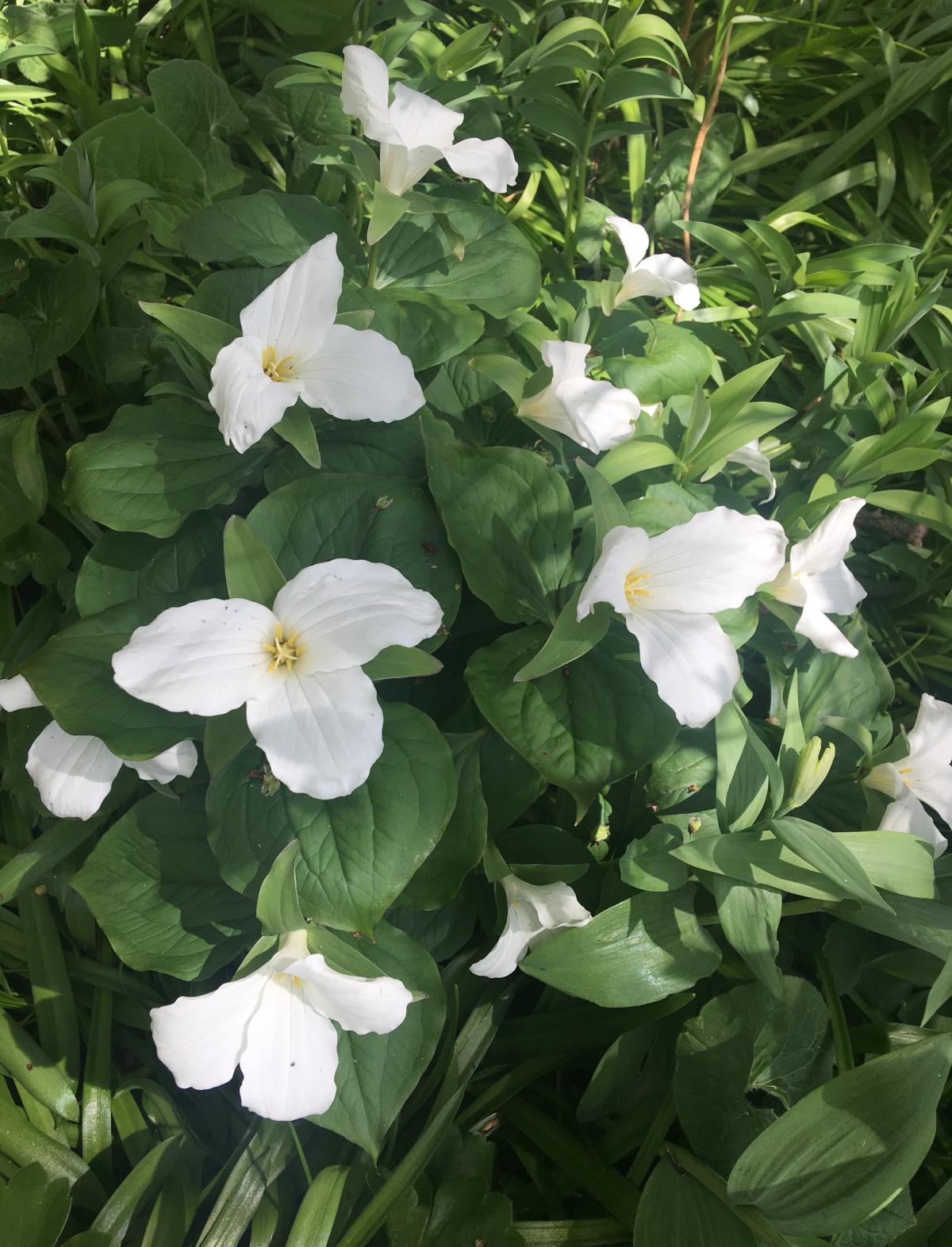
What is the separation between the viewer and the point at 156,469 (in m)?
0.98

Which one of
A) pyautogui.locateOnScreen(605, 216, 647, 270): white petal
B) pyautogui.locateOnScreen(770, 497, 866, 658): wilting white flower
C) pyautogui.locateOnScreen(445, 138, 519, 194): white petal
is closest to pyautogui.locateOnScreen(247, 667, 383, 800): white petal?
pyautogui.locateOnScreen(770, 497, 866, 658): wilting white flower

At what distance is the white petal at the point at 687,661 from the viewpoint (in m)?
0.84

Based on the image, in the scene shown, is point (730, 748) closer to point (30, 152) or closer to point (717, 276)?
point (717, 276)

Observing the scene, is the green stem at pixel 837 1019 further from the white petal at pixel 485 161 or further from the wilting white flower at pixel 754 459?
the white petal at pixel 485 161

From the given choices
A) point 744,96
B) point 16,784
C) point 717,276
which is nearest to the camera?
point 16,784

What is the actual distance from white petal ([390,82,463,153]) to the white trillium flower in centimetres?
27

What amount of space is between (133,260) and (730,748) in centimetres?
111

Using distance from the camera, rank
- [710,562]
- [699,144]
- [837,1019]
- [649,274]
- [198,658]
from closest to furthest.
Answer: [198,658]
[710,562]
[837,1019]
[649,274]
[699,144]

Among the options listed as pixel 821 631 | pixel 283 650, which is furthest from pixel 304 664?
pixel 821 631

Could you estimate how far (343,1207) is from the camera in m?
0.99

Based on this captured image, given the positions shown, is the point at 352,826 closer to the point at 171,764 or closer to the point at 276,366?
the point at 171,764

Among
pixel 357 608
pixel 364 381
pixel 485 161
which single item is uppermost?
pixel 485 161

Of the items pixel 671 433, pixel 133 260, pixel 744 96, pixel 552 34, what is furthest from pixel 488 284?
pixel 744 96

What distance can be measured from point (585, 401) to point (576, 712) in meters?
0.37
